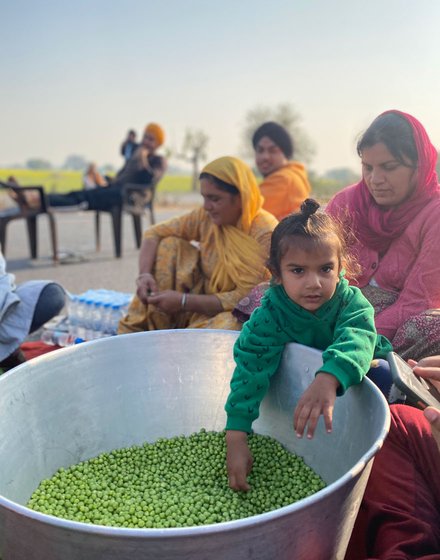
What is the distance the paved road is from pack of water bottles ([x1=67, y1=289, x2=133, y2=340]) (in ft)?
4.96

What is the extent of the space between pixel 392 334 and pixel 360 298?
535mm

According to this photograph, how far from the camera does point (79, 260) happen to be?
22.8 ft

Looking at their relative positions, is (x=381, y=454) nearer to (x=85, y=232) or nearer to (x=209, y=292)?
(x=209, y=292)

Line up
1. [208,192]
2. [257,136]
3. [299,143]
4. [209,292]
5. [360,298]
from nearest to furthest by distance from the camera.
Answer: [360,298]
[208,192]
[209,292]
[257,136]
[299,143]

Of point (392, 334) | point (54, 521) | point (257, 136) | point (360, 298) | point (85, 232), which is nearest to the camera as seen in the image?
point (54, 521)

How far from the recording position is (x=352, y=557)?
5.33ft

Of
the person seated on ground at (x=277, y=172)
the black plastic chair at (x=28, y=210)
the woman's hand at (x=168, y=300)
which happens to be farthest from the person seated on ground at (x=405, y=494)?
the black plastic chair at (x=28, y=210)

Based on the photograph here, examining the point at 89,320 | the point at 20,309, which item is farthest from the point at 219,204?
the point at 89,320

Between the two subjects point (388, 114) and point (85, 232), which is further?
point (85, 232)

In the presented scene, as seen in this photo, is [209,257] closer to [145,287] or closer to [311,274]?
[145,287]

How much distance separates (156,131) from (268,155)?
3619mm

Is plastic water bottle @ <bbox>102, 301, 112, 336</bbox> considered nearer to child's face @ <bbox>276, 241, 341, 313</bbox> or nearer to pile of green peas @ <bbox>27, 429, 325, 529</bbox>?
pile of green peas @ <bbox>27, 429, 325, 529</bbox>

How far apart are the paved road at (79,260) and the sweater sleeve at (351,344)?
147 inches

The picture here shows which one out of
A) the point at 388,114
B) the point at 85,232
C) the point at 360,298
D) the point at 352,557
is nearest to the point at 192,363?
the point at 360,298
